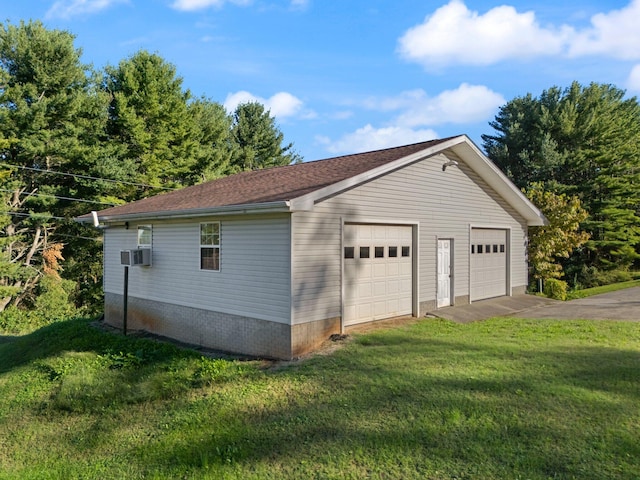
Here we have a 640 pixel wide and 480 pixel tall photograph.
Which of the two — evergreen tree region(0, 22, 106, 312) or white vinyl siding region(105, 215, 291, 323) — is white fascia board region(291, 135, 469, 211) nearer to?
white vinyl siding region(105, 215, 291, 323)

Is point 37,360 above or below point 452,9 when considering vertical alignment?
below

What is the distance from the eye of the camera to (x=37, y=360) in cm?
1082

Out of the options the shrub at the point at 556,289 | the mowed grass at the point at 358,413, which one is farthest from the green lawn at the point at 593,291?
the mowed grass at the point at 358,413

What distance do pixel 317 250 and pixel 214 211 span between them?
2276 mm

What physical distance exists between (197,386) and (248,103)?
33.6m

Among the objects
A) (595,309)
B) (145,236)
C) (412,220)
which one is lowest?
(595,309)

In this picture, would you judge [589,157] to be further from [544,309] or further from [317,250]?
[317,250]

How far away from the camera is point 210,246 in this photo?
32.8 feet

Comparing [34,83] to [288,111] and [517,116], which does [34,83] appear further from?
[517,116]

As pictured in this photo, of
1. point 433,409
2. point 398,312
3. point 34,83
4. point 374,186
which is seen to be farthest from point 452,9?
point 34,83

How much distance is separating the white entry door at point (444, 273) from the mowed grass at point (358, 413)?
255cm

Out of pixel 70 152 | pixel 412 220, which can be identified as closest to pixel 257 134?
pixel 70 152

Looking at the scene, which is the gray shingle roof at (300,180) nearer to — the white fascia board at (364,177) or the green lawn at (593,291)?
the white fascia board at (364,177)

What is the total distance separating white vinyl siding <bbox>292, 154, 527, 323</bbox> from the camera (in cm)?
839
